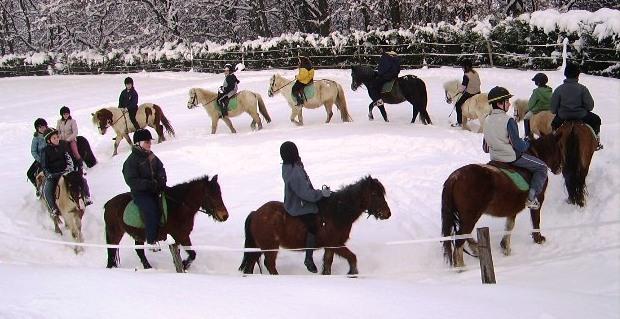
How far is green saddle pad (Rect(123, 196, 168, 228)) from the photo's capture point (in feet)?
25.7

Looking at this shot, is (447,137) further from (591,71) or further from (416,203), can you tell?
(591,71)

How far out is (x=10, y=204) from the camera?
12.0 m

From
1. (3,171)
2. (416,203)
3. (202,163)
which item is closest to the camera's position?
(416,203)

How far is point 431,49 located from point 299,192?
1744 centimetres

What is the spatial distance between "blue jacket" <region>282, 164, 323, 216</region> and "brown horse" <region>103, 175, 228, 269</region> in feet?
3.96

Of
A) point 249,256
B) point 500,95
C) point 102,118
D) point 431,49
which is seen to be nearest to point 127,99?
point 102,118

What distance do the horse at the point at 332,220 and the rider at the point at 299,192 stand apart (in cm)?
8

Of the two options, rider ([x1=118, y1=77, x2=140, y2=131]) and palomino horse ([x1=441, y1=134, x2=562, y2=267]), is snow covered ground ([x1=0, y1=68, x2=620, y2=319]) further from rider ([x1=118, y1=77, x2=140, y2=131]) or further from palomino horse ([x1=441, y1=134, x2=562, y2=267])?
rider ([x1=118, y1=77, x2=140, y2=131])

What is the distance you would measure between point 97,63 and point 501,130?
108 feet

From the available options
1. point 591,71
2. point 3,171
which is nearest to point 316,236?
point 3,171

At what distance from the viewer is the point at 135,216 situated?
785 cm

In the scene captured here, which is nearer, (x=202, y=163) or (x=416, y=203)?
(x=416, y=203)

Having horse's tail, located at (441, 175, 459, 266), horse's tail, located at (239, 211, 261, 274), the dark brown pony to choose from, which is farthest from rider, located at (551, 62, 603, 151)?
horse's tail, located at (239, 211, 261, 274)

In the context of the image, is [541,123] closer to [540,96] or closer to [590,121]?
[540,96]
